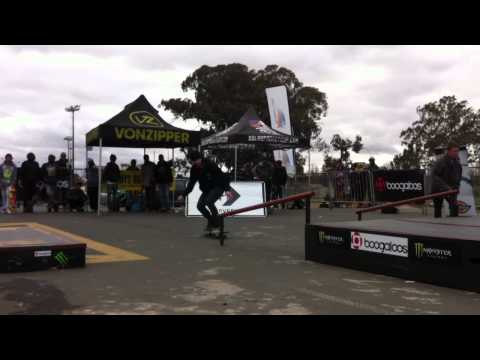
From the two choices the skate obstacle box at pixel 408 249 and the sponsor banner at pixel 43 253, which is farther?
the sponsor banner at pixel 43 253

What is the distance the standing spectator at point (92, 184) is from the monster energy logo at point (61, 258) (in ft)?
34.4

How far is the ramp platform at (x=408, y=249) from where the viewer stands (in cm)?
449

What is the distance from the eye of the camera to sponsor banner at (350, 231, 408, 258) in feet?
16.7

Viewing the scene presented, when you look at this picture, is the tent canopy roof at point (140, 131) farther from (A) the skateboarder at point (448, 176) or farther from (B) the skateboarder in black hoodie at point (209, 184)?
(A) the skateboarder at point (448, 176)

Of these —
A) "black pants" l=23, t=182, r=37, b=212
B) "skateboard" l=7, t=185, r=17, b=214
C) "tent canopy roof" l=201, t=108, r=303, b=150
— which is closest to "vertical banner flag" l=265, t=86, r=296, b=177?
"tent canopy roof" l=201, t=108, r=303, b=150

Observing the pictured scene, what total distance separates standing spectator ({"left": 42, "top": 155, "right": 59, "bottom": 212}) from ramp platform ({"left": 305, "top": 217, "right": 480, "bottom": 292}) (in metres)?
11.3

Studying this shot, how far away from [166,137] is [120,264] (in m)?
9.85

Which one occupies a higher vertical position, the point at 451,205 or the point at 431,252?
the point at 451,205

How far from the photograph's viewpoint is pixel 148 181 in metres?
16.0

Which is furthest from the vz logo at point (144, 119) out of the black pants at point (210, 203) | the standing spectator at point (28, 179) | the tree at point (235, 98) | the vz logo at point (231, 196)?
the tree at point (235, 98)

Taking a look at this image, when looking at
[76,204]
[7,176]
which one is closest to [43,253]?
[7,176]

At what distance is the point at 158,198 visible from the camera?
657 inches

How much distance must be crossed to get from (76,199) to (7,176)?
2.34 metres

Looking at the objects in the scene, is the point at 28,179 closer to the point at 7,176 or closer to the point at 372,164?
the point at 7,176
